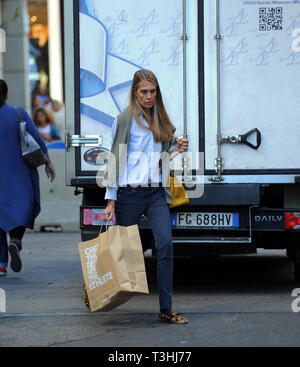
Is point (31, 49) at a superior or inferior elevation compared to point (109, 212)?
superior

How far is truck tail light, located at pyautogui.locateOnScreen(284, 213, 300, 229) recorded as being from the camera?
7727 millimetres

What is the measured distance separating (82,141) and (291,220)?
1846 mm

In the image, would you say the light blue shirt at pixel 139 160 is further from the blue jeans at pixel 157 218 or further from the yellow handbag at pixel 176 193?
the yellow handbag at pixel 176 193

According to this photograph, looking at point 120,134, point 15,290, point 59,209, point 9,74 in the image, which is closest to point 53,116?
point 9,74

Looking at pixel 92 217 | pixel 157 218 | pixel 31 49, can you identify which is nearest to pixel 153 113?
pixel 157 218

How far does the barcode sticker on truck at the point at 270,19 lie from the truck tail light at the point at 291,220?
1520mm

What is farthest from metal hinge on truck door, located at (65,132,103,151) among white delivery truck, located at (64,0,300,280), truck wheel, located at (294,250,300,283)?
truck wheel, located at (294,250,300,283)

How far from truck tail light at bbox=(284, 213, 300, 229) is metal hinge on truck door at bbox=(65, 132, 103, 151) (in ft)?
5.43

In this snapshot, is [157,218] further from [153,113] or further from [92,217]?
[92,217]

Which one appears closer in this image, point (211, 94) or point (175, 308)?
point (175, 308)

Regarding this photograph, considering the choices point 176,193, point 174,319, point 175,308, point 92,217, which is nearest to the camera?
point 174,319

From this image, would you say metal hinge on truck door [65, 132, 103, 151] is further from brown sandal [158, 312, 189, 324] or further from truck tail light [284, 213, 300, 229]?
brown sandal [158, 312, 189, 324]

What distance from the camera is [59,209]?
1380 cm

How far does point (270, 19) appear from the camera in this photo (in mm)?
7699
